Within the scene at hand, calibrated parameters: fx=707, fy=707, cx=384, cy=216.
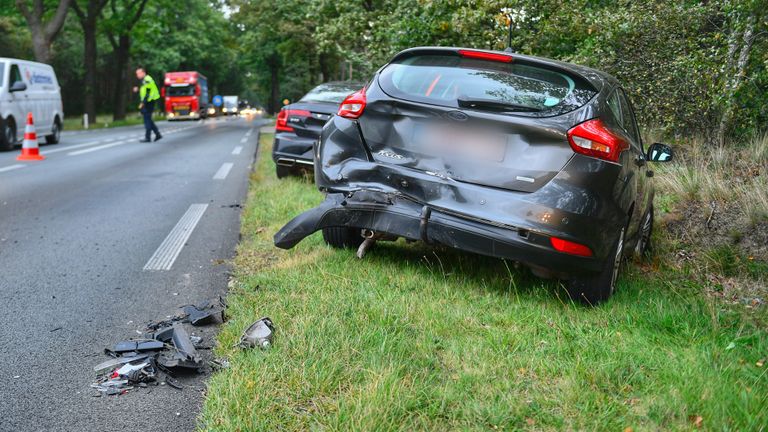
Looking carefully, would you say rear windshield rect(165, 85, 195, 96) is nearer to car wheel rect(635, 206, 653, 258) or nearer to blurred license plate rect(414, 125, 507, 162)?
car wheel rect(635, 206, 653, 258)

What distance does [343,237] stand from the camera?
205 inches

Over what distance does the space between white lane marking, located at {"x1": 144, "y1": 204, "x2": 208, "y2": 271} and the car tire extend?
4.14 ft

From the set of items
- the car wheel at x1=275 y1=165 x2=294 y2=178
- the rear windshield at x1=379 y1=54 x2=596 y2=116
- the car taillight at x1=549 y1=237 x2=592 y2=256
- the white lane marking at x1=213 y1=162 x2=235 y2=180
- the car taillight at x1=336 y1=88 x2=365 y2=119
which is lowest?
the white lane marking at x1=213 y1=162 x2=235 y2=180

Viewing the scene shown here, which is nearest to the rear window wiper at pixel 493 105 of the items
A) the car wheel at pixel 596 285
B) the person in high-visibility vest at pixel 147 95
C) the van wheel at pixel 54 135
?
the car wheel at pixel 596 285

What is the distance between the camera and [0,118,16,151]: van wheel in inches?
615

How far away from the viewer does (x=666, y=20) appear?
26.3ft

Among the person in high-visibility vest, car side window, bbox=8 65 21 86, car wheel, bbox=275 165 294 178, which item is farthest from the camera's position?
the person in high-visibility vest

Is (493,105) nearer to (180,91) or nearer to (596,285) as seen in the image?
(596,285)

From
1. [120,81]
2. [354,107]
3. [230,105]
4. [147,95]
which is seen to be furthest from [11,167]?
[230,105]

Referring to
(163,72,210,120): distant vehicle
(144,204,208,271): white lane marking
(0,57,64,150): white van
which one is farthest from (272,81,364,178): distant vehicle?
(163,72,210,120): distant vehicle

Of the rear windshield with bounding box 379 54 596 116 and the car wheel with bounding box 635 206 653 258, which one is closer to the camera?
the rear windshield with bounding box 379 54 596 116

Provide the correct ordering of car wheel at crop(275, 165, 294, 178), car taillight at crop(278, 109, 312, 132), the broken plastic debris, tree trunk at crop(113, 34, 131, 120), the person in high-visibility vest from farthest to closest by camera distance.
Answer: tree trunk at crop(113, 34, 131, 120) < the person in high-visibility vest < car wheel at crop(275, 165, 294, 178) < car taillight at crop(278, 109, 312, 132) < the broken plastic debris

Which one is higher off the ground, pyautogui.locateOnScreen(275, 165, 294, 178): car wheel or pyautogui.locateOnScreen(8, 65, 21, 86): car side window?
pyautogui.locateOnScreen(8, 65, 21, 86): car side window

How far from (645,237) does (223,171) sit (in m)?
8.29
